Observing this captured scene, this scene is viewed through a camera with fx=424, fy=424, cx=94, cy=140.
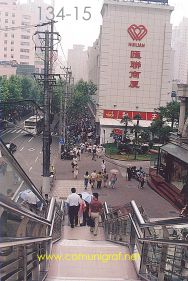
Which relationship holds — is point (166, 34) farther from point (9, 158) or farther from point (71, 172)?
point (9, 158)

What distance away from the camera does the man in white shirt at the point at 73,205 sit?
10.9 m

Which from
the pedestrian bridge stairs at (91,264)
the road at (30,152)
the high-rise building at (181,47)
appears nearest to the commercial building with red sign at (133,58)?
the road at (30,152)

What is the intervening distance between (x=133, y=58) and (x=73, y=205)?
35856 mm

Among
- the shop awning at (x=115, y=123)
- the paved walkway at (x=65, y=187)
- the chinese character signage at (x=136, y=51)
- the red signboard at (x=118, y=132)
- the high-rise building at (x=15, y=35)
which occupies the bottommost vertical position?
the paved walkway at (x=65, y=187)

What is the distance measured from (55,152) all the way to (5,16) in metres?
72.6

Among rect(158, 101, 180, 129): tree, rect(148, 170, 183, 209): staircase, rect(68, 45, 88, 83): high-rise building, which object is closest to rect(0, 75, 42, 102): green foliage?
rect(158, 101, 180, 129): tree

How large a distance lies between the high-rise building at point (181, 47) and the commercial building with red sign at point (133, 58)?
72.3 meters

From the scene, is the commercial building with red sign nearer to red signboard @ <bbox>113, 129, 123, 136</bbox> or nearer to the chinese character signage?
the chinese character signage

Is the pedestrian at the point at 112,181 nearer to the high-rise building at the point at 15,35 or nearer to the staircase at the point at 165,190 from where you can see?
the staircase at the point at 165,190

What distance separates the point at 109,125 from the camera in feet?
140

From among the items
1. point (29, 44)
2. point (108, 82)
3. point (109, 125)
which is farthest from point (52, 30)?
point (29, 44)

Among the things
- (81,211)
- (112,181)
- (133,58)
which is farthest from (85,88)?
(81,211)

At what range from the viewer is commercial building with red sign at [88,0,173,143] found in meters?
44.7

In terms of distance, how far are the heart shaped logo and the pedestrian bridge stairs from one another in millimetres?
39107
